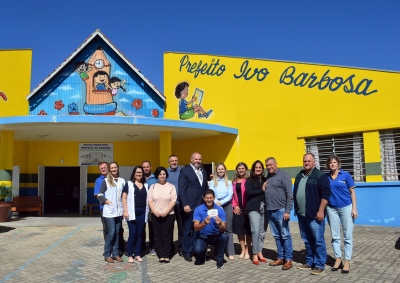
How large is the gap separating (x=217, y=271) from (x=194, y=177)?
1.61 meters

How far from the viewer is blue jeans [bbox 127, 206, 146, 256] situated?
6.44 meters

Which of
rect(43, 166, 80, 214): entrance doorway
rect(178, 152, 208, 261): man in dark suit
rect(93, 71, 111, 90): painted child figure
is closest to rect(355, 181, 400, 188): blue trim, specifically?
rect(178, 152, 208, 261): man in dark suit

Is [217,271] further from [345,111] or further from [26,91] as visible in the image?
[26,91]

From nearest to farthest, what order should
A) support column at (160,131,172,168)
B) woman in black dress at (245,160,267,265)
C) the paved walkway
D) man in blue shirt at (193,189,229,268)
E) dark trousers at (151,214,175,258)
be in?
the paved walkway → man in blue shirt at (193,189,229,268) → woman in black dress at (245,160,267,265) → dark trousers at (151,214,175,258) → support column at (160,131,172,168)

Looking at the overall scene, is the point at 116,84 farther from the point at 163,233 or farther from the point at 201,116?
the point at 163,233

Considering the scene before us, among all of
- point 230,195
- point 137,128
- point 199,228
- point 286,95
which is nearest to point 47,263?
point 199,228

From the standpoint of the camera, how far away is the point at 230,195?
659 cm

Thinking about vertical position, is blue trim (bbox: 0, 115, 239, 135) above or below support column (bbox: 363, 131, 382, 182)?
above

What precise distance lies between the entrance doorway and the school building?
2778 mm

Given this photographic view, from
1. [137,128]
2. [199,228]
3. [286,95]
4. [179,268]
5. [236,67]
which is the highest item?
[236,67]

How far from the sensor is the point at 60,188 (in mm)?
18281

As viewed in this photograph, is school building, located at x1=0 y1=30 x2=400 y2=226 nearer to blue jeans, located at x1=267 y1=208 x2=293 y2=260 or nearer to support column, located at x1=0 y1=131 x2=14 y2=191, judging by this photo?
support column, located at x1=0 y1=131 x2=14 y2=191

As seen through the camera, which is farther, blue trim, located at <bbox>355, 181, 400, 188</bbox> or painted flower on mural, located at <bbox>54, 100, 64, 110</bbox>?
painted flower on mural, located at <bbox>54, 100, 64, 110</bbox>

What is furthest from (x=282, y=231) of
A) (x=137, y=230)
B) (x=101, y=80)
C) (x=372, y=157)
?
(x=101, y=80)
